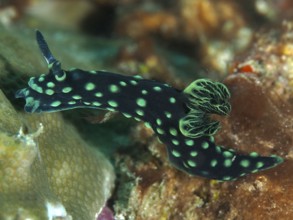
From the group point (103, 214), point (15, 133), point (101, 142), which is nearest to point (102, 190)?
point (103, 214)

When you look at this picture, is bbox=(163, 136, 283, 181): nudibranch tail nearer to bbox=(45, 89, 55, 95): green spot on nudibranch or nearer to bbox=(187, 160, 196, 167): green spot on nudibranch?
bbox=(187, 160, 196, 167): green spot on nudibranch

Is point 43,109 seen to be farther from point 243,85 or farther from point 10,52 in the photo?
point 243,85

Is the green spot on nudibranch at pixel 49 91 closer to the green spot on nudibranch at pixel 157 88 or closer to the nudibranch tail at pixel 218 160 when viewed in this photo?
the green spot on nudibranch at pixel 157 88

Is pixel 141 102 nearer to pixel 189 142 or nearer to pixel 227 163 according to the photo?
pixel 189 142

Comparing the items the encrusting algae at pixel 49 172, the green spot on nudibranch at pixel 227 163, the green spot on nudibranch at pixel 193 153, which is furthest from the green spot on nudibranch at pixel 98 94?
the green spot on nudibranch at pixel 227 163

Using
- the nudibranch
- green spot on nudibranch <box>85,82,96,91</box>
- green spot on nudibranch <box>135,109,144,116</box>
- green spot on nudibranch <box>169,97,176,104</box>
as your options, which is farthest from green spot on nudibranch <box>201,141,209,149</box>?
green spot on nudibranch <box>85,82,96,91</box>
